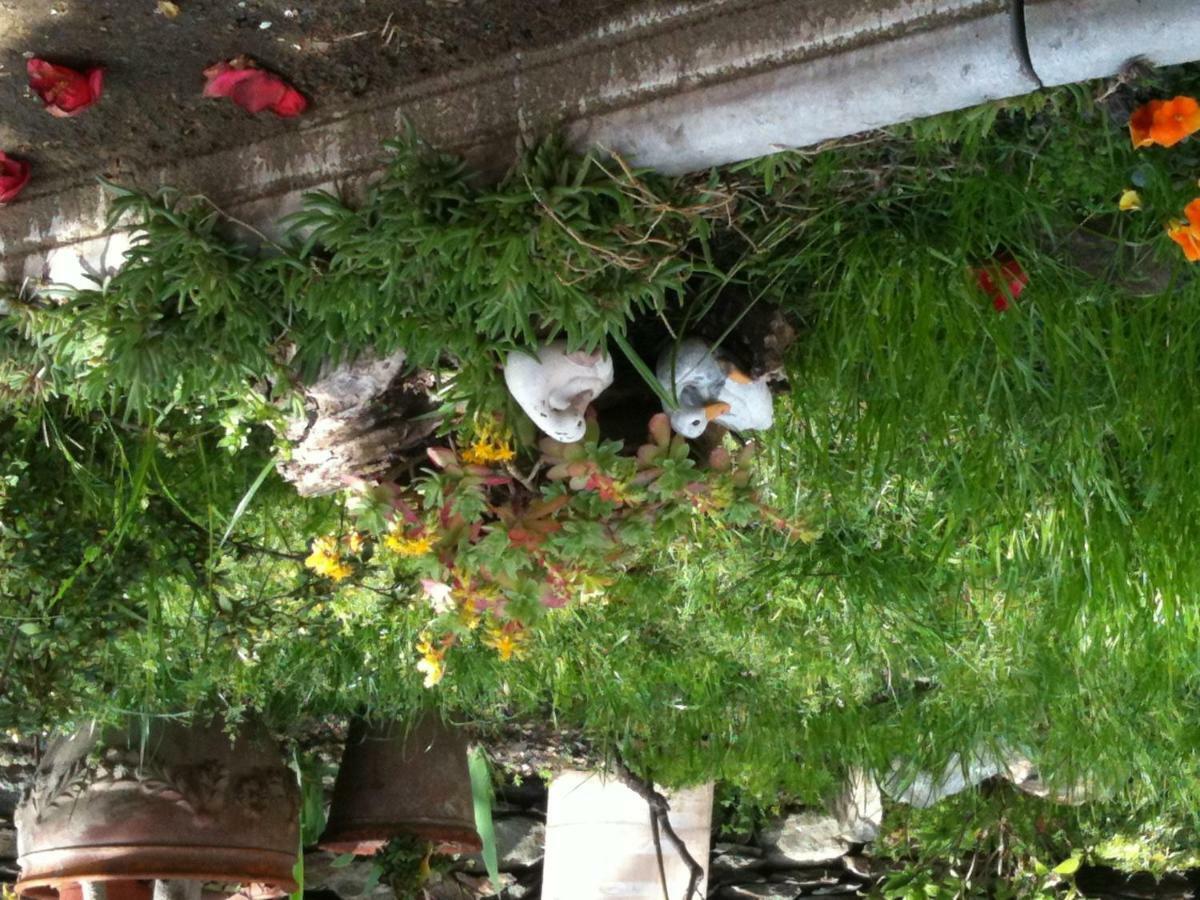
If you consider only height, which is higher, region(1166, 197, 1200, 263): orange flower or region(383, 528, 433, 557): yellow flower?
region(1166, 197, 1200, 263): orange flower

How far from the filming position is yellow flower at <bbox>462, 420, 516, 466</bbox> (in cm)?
155

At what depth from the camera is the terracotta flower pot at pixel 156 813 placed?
2.24 m

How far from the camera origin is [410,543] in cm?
161

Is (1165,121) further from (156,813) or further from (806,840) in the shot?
(806,840)

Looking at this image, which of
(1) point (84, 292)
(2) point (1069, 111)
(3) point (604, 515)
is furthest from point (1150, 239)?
(1) point (84, 292)

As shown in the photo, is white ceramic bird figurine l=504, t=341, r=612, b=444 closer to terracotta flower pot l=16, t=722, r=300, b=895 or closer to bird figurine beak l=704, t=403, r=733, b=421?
bird figurine beak l=704, t=403, r=733, b=421

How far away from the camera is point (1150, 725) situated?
96.6 inches

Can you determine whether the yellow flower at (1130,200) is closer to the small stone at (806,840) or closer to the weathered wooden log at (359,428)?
the weathered wooden log at (359,428)

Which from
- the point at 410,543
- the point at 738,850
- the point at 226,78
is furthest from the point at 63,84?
the point at 738,850

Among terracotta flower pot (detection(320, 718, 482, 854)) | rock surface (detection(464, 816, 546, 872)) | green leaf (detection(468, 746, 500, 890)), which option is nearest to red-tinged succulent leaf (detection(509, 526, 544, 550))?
terracotta flower pot (detection(320, 718, 482, 854))

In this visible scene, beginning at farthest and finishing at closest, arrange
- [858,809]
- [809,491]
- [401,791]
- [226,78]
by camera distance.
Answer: [858,809]
[401,791]
[809,491]
[226,78]

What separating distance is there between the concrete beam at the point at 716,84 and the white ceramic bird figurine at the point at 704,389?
29cm

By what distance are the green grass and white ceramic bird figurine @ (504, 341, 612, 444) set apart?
38 mm

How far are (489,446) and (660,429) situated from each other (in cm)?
20
